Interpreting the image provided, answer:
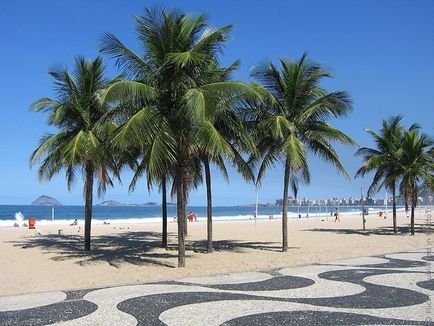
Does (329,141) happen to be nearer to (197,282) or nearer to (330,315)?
(197,282)

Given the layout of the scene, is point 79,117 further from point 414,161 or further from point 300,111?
point 414,161

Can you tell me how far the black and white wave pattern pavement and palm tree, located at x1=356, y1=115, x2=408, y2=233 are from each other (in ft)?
49.1

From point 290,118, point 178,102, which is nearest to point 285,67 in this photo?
point 290,118

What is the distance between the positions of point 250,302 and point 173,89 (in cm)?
685

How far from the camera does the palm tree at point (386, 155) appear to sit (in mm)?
25719

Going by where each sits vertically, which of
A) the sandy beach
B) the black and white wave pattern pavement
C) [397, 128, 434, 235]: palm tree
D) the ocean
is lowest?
the ocean

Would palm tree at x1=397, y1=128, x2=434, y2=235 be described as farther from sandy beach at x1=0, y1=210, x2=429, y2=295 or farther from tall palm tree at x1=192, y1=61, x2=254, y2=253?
tall palm tree at x1=192, y1=61, x2=254, y2=253

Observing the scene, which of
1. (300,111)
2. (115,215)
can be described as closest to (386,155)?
(300,111)

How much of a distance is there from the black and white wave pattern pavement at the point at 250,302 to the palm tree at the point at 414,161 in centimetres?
1444

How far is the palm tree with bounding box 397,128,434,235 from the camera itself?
2484 centimetres

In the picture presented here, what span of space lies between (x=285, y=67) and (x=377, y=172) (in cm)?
1221

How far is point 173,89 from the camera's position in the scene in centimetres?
1312

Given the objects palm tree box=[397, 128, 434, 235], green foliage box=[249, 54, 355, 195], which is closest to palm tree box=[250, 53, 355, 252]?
green foliage box=[249, 54, 355, 195]

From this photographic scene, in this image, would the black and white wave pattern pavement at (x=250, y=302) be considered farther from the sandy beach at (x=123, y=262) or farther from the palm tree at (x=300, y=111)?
the palm tree at (x=300, y=111)
